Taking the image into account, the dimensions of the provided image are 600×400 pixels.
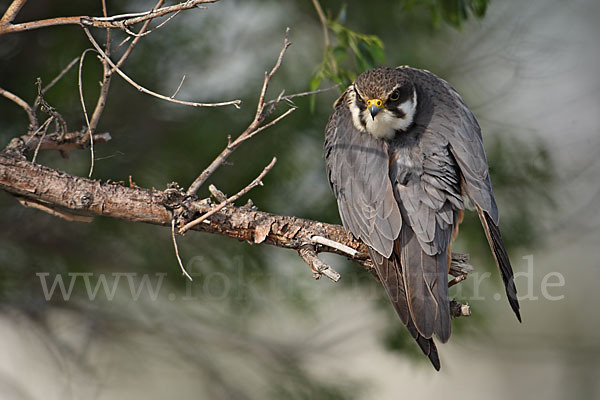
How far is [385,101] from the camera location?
170 cm

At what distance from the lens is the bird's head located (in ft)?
5.56

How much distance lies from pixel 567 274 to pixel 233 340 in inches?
86.4

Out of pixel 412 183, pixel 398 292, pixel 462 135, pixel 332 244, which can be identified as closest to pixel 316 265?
pixel 332 244

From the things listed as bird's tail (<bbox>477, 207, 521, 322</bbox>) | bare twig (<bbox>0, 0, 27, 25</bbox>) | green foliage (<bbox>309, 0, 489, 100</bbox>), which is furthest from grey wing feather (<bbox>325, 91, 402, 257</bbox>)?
bare twig (<bbox>0, 0, 27, 25</bbox>)

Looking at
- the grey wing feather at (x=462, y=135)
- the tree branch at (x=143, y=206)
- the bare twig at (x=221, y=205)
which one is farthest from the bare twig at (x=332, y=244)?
the grey wing feather at (x=462, y=135)

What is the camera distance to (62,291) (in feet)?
8.54

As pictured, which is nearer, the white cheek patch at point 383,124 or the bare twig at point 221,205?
the bare twig at point 221,205

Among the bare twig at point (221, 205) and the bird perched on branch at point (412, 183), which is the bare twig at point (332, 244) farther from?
the bare twig at point (221, 205)

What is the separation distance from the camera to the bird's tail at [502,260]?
5.03 feet

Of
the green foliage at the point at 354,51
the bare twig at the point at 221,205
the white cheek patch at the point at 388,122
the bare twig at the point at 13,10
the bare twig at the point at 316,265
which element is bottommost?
the bare twig at the point at 316,265

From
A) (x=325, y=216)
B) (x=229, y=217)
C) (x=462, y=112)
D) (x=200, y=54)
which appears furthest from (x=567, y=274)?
(x=229, y=217)

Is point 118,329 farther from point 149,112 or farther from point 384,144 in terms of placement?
point 384,144

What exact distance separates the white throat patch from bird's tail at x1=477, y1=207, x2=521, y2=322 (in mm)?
336

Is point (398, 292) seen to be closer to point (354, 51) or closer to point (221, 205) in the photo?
point (221, 205)
